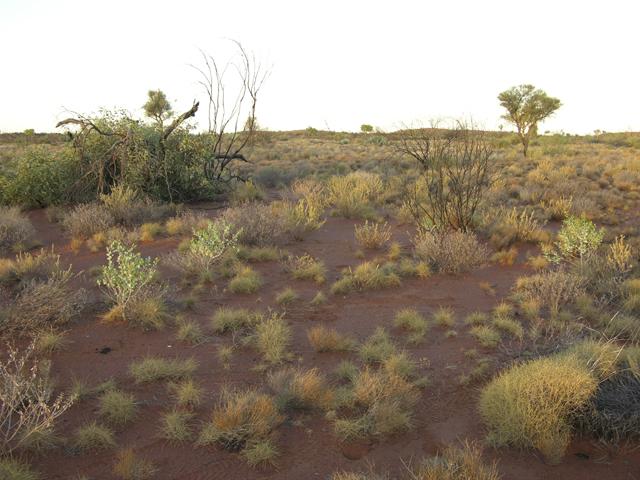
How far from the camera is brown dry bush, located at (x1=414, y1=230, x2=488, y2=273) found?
306 inches

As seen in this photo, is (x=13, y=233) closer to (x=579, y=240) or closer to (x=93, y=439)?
(x=93, y=439)

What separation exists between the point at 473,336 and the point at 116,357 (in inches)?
149

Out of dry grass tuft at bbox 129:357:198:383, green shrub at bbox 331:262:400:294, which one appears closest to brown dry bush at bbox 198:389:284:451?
dry grass tuft at bbox 129:357:198:383

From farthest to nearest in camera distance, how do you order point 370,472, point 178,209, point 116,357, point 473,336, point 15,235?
point 178,209, point 15,235, point 473,336, point 116,357, point 370,472

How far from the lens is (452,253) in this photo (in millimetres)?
7738

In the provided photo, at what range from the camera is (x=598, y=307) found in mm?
6234

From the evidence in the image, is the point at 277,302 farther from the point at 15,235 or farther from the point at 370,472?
the point at 15,235

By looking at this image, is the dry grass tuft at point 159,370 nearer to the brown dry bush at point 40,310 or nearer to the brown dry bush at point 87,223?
the brown dry bush at point 40,310

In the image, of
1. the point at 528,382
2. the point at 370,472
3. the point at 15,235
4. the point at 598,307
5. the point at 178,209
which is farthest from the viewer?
the point at 178,209

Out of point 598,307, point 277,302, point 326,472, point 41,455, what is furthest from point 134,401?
point 598,307

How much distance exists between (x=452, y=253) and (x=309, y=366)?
3.65 metres

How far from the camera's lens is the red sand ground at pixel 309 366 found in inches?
137

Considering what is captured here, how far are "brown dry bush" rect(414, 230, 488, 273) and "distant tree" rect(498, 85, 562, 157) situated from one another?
22.5 meters

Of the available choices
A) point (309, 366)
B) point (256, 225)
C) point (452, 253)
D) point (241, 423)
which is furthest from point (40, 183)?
point (241, 423)
